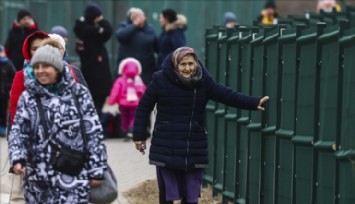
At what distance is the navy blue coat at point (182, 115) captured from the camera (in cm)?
1181

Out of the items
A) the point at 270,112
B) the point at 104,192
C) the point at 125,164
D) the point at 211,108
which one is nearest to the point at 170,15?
the point at 125,164

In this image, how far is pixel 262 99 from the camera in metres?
11.7

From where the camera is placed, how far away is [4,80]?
72.1ft

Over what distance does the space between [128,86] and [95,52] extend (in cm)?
81

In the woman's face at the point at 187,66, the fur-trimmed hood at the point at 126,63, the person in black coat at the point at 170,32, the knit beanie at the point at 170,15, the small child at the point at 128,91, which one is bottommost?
the small child at the point at 128,91

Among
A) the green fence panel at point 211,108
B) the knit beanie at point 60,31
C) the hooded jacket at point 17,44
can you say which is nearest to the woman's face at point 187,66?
the green fence panel at point 211,108

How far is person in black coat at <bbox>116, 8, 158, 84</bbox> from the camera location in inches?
872

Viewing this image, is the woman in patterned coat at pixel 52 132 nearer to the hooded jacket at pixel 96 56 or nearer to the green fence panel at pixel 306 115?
the green fence panel at pixel 306 115

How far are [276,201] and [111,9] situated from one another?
20825 mm

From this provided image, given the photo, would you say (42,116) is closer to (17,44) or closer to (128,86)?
(128,86)

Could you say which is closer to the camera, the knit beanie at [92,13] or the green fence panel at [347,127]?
the green fence panel at [347,127]

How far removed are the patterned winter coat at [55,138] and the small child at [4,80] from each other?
41.8 ft

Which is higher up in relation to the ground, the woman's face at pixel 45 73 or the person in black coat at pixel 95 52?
A: the woman's face at pixel 45 73

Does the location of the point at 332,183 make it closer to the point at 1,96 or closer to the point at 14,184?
the point at 14,184
